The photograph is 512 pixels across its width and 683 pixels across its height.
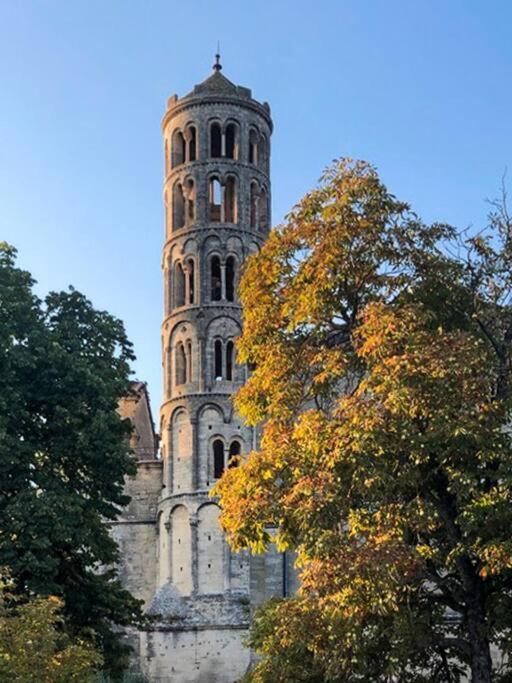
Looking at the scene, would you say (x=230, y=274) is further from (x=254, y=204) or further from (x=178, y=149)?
(x=178, y=149)

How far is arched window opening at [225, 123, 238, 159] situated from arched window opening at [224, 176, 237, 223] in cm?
98

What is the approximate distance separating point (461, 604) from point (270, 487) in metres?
3.22

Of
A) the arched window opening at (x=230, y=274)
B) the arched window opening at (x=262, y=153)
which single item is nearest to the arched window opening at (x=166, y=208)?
the arched window opening at (x=230, y=274)

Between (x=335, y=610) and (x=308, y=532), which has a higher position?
(x=308, y=532)

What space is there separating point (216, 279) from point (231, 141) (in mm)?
5360

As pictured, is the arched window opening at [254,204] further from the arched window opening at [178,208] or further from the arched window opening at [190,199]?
the arched window opening at [178,208]

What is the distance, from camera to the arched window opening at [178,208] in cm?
3912

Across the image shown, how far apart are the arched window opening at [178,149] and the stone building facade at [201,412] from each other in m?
0.05

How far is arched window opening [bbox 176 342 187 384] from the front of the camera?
37.1 m

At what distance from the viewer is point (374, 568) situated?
44.7ft

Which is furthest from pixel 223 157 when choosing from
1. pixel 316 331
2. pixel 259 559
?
pixel 316 331

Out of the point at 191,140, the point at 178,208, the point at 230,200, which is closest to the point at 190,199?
the point at 178,208

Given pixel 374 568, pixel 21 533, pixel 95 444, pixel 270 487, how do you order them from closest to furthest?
1. pixel 374 568
2. pixel 270 487
3. pixel 21 533
4. pixel 95 444

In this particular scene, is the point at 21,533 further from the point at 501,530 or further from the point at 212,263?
the point at 212,263
